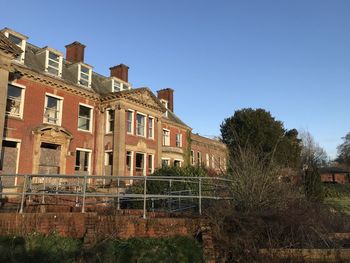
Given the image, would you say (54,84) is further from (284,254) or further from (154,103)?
(284,254)

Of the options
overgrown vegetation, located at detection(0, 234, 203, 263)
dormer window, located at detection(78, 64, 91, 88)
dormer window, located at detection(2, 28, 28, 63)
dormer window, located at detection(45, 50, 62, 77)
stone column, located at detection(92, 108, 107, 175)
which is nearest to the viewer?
overgrown vegetation, located at detection(0, 234, 203, 263)

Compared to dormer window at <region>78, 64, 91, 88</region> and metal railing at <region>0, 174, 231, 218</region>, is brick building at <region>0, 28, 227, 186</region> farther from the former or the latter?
metal railing at <region>0, 174, 231, 218</region>

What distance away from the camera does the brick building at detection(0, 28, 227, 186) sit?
67.7ft

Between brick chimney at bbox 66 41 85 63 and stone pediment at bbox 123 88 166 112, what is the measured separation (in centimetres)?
569

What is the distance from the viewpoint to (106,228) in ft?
27.3

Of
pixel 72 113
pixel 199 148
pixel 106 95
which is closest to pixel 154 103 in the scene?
pixel 106 95

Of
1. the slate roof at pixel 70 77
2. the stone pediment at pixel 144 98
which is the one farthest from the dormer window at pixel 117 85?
the stone pediment at pixel 144 98

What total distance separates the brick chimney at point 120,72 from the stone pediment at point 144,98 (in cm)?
427

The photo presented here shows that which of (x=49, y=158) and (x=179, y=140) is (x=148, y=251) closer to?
(x=49, y=158)

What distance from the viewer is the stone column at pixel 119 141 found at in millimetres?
25688

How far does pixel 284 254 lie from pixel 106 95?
21826 mm

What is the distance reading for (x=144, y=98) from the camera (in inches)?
1164

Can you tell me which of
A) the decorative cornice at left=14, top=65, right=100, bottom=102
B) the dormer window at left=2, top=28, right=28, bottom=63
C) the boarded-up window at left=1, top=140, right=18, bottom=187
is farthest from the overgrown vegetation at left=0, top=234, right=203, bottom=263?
the dormer window at left=2, top=28, right=28, bottom=63

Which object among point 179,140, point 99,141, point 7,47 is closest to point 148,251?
point 7,47
